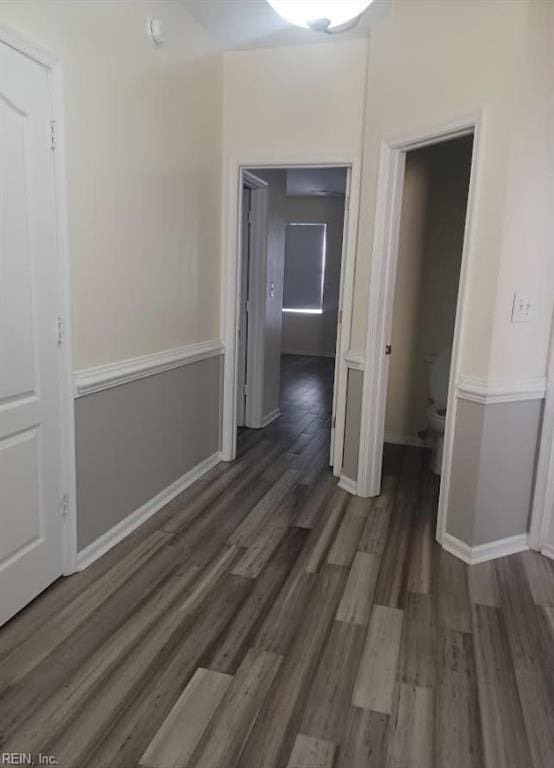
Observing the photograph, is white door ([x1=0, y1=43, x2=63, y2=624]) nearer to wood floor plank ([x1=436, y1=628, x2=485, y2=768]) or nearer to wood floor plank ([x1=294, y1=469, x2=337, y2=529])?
wood floor plank ([x1=294, y1=469, x2=337, y2=529])

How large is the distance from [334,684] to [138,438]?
1535 millimetres

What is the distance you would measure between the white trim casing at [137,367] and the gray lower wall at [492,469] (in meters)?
1.56

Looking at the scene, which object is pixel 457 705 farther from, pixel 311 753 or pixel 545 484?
pixel 545 484

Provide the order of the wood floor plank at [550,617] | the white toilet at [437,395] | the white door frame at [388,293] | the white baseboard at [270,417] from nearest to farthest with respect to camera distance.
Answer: the wood floor plank at [550,617]
the white door frame at [388,293]
the white toilet at [437,395]
the white baseboard at [270,417]

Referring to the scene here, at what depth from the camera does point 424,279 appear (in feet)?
13.8

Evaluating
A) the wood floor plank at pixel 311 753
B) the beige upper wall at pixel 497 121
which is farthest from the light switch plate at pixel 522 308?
the wood floor plank at pixel 311 753

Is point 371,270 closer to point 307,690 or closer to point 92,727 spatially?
point 307,690

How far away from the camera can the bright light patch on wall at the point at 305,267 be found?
352 inches

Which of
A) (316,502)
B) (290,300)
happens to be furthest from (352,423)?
(290,300)

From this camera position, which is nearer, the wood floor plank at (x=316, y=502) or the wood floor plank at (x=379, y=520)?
the wood floor plank at (x=379, y=520)

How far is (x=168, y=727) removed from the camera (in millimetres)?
1571

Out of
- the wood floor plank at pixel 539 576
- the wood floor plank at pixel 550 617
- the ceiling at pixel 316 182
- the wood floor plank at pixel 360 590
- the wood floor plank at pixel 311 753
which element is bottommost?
the wood floor plank at pixel 360 590

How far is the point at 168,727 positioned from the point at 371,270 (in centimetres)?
242

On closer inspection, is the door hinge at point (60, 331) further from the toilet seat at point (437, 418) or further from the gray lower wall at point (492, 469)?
the toilet seat at point (437, 418)
